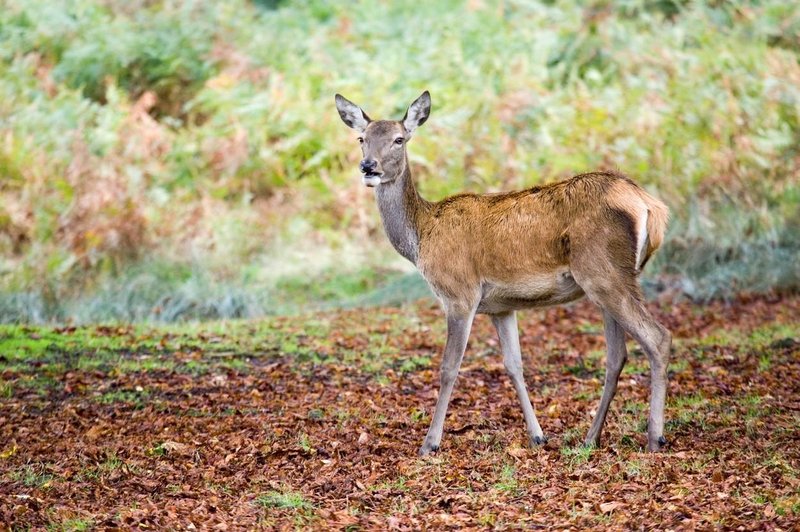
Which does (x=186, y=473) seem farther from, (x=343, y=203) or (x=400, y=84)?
(x=400, y=84)

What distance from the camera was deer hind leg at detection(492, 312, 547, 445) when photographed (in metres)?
6.66

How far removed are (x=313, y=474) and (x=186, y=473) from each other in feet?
2.36

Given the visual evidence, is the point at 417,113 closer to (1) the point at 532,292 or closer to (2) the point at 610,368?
(1) the point at 532,292

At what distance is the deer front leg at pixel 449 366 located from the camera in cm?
655

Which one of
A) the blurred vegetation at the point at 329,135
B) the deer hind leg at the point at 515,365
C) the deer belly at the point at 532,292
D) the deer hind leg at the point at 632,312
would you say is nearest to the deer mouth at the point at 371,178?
the deer belly at the point at 532,292

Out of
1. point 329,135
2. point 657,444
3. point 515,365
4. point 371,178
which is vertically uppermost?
point 371,178

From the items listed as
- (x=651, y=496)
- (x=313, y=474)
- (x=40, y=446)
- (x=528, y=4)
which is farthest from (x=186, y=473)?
(x=528, y=4)

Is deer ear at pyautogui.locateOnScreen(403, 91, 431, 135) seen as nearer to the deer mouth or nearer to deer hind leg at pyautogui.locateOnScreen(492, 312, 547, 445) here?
the deer mouth

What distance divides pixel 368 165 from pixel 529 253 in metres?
1.20

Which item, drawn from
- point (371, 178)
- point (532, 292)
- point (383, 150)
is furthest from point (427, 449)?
point (383, 150)

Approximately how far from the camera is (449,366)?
6.67 metres

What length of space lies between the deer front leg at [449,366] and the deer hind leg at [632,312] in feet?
2.60

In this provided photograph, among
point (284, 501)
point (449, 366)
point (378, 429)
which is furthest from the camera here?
point (378, 429)

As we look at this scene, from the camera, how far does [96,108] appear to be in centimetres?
1720
